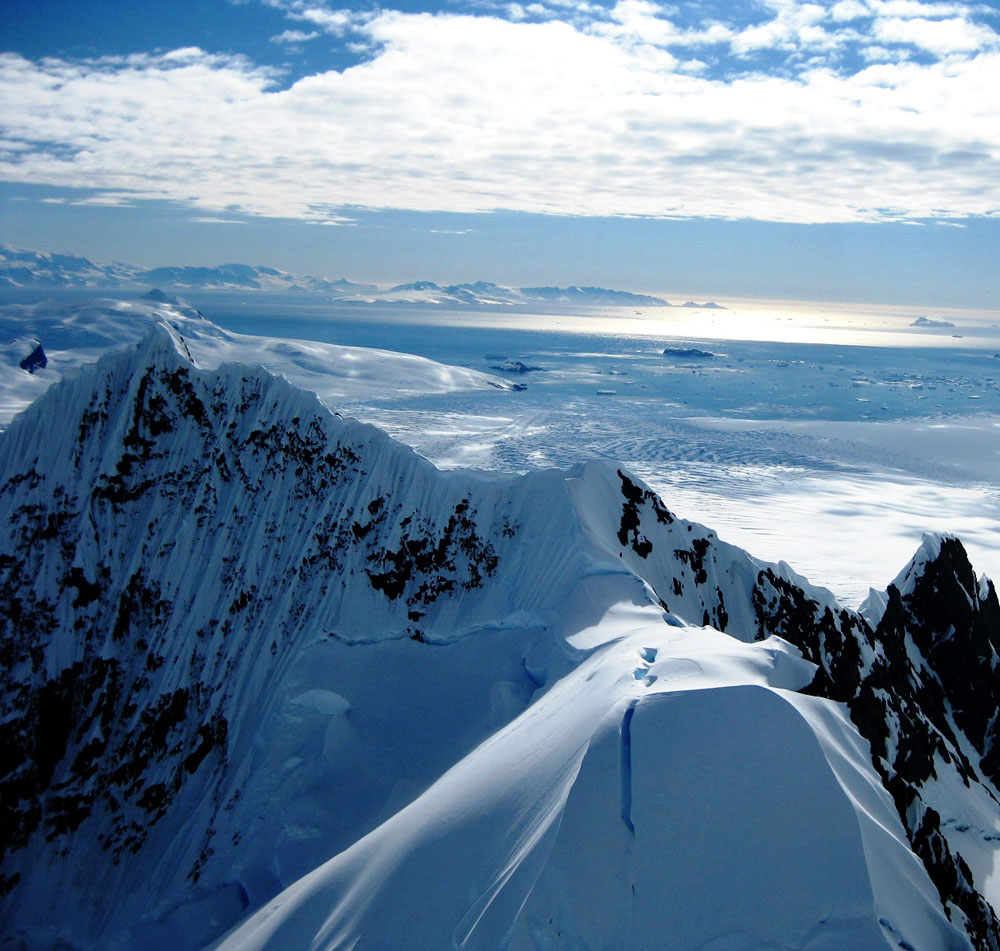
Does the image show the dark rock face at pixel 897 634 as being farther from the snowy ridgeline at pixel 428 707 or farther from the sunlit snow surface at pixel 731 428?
the sunlit snow surface at pixel 731 428

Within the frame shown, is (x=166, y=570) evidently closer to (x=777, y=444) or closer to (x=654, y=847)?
(x=654, y=847)

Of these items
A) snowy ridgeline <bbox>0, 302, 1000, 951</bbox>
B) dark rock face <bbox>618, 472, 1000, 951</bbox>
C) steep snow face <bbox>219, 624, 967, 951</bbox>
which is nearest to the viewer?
steep snow face <bbox>219, 624, 967, 951</bbox>

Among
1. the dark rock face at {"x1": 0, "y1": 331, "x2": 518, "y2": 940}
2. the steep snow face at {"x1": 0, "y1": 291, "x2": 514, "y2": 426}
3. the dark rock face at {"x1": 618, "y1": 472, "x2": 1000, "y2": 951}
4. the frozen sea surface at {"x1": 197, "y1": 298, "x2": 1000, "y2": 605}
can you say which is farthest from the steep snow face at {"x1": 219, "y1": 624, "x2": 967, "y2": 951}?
the steep snow face at {"x1": 0, "y1": 291, "x2": 514, "y2": 426}

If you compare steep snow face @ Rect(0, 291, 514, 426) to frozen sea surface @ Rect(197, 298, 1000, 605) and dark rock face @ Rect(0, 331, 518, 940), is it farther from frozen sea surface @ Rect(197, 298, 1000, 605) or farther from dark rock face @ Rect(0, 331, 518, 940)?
dark rock face @ Rect(0, 331, 518, 940)

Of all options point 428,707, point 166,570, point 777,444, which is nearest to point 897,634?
point 428,707

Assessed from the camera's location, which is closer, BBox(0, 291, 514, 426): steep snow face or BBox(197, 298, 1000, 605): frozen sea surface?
BBox(197, 298, 1000, 605): frozen sea surface

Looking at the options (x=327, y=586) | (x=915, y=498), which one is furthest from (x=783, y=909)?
(x=915, y=498)
